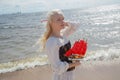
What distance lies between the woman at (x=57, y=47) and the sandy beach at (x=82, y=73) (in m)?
3.82

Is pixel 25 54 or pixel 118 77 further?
pixel 25 54

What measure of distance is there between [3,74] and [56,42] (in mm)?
5987

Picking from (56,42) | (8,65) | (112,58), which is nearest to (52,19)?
(56,42)

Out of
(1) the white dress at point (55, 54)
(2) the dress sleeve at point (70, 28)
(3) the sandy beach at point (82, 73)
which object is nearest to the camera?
(1) the white dress at point (55, 54)

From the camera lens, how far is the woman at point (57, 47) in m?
3.25

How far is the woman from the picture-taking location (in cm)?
325

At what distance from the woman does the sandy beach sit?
3823 millimetres

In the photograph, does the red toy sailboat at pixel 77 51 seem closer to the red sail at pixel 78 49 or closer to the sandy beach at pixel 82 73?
the red sail at pixel 78 49

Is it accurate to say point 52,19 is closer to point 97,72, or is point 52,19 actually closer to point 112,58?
point 97,72

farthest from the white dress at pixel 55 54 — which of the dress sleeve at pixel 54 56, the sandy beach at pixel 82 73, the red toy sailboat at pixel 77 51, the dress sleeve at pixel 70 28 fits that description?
the sandy beach at pixel 82 73

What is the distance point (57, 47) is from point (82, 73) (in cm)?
445

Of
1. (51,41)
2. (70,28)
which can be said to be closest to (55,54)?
(51,41)

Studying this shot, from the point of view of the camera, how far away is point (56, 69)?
3.26 metres

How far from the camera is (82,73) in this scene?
24.9 feet
